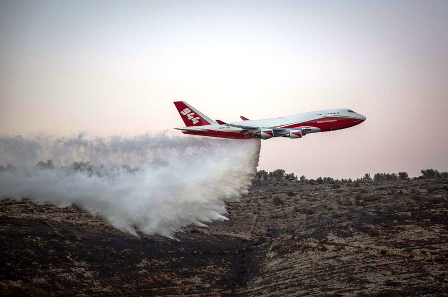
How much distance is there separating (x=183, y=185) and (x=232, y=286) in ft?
58.6

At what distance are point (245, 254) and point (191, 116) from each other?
21526 mm

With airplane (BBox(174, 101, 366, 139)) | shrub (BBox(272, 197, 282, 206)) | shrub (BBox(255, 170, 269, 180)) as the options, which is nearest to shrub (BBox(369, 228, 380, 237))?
airplane (BBox(174, 101, 366, 139))

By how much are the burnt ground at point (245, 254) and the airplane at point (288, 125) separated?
958 centimetres

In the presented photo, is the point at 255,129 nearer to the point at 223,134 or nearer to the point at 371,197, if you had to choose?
the point at 223,134

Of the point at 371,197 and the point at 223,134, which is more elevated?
the point at 223,134

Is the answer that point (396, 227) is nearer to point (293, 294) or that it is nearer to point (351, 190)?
point (293, 294)

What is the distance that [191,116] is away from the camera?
59.8 metres

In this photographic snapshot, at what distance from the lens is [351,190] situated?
62.8m

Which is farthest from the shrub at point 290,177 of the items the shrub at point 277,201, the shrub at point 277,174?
the shrub at point 277,201

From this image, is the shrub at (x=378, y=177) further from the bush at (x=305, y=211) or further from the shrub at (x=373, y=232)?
the shrub at (x=373, y=232)

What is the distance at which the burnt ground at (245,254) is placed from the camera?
35.2 metres

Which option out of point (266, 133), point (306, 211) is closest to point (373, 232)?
point (306, 211)

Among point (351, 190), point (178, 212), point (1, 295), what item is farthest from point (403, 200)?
point (1, 295)

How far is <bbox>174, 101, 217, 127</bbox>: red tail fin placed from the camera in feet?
193
